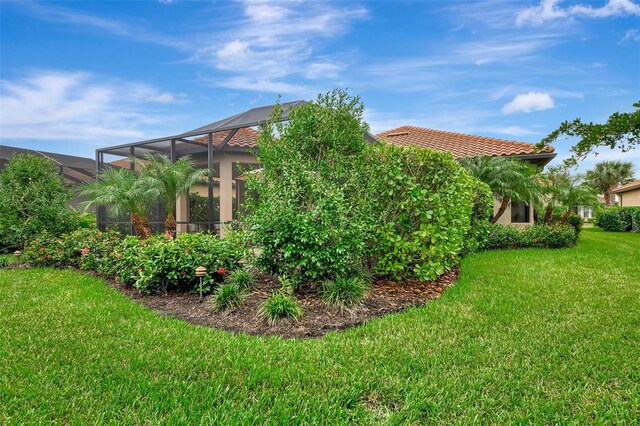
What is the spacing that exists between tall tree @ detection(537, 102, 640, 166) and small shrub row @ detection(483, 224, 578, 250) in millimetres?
3281

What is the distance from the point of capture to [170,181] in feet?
34.5

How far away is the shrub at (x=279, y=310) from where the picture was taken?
4438 millimetres

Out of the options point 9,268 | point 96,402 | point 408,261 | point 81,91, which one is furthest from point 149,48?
point 96,402

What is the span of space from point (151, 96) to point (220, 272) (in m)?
7.73

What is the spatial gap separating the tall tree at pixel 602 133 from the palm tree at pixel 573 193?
18.0ft

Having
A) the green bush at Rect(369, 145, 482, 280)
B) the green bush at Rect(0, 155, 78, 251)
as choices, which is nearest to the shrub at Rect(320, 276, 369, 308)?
the green bush at Rect(369, 145, 482, 280)

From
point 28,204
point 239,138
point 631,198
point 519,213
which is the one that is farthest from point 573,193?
point 631,198

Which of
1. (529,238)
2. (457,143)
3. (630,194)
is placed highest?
(457,143)

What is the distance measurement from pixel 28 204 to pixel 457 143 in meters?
15.6

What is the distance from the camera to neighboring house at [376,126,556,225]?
1386 centimetres

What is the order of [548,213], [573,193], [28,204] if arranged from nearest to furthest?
[28,204]
[573,193]
[548,213]

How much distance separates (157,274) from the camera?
5.74 metres

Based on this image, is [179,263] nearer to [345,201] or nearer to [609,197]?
[345,201]

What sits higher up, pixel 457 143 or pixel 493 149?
pixel 457 143
